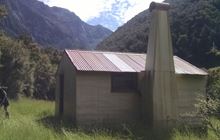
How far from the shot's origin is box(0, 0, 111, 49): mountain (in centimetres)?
11791

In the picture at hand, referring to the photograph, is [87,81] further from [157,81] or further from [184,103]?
[184,103]

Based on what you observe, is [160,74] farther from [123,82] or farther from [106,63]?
[106,63]

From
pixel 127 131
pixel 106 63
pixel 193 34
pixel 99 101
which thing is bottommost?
pixel 127 131

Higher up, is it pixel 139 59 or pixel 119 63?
pixel 139 59

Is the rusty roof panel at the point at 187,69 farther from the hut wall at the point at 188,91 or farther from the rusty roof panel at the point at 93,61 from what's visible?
the rusty roof panel at the point at 93,61

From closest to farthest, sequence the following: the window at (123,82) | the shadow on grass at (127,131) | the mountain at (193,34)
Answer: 1. the shadow on grass at (127,131)
2. the window at (123,82)
3. the mountain at (193,34)

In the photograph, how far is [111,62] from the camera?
2016 cm

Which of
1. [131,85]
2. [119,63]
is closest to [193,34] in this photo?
[119,63]

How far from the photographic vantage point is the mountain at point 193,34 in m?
62.9

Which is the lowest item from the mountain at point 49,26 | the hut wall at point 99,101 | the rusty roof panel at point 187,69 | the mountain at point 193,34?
the hut wall at point 99,101

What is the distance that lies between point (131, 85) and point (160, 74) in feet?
6.84

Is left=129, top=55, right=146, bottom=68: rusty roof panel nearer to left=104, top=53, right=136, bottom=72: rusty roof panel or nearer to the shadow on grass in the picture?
left=104, top=53, right=136, bottom=72: rusty roof panel

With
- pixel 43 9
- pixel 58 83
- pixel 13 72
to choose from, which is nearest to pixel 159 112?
pixel 58 83

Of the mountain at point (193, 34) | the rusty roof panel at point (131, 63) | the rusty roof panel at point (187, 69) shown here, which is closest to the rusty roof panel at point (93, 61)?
the rusty roof panel at point (131, 63)
